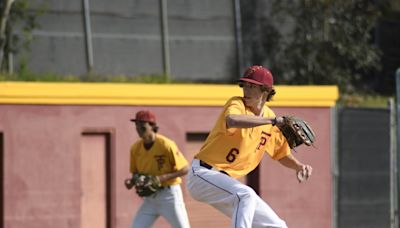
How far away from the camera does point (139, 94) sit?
1553 centimetres

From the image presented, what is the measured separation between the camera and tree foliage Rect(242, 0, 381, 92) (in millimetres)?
20656

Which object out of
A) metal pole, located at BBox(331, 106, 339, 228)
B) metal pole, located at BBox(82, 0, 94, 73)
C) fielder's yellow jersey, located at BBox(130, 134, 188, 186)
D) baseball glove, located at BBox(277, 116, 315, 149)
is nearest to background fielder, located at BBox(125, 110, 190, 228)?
fielder's yellow jersey, located at BBox(130, 134, 188, 186)

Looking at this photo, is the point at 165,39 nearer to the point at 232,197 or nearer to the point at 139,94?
the point at 139,94

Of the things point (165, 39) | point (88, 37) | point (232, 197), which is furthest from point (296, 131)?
point (165, 39)

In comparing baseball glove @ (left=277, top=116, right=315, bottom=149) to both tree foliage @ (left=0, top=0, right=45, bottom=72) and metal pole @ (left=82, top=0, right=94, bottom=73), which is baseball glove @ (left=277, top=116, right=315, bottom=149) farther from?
metal pole @ (left=82, top=0, right=94, bottom=73)

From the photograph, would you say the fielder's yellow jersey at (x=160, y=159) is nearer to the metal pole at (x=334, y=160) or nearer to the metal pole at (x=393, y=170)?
the metal pole at (x=334, y=160)

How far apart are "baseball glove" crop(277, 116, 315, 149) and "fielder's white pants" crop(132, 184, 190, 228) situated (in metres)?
3.11

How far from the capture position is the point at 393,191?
17000mm

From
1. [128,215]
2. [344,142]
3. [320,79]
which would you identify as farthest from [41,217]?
[320,79]

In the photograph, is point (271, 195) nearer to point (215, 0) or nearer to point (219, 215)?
point (219, 215)

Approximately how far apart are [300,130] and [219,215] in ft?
22.9

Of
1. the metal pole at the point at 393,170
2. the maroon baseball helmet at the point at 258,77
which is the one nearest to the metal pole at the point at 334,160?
→ the metal pole at the point at 393,170

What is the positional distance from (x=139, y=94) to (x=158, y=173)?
323cm

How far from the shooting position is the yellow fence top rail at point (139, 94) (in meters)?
14.8
